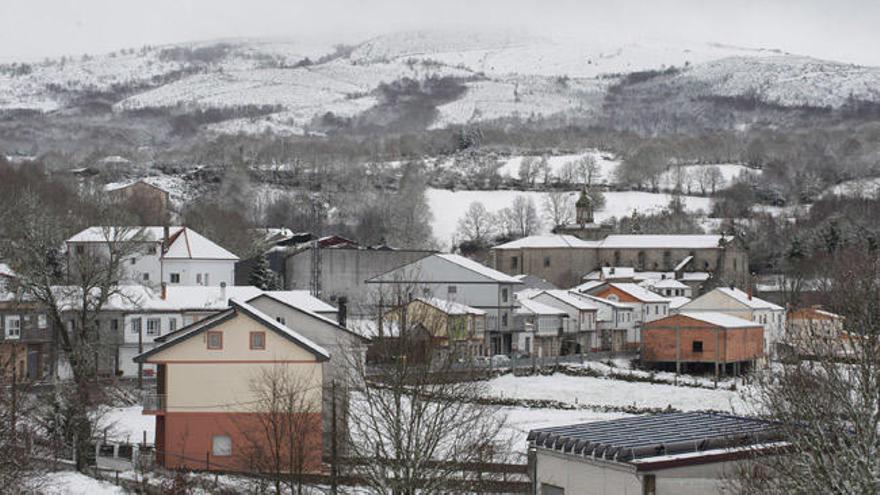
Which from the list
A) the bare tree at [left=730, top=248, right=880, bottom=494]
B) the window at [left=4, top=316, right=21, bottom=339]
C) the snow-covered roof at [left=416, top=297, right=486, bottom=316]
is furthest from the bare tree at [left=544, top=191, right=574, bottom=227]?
the bare tree at [left=730, top=248, right=880, bottom=494]

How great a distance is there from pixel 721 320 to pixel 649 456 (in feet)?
165

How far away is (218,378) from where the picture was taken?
35.7 meters

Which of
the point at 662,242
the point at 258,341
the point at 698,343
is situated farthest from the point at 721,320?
the point at 662,242

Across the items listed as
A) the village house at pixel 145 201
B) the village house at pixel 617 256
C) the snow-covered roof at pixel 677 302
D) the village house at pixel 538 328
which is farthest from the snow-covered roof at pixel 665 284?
the village house at pixel 145 201

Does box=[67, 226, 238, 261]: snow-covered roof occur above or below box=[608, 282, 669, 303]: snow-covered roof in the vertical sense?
above

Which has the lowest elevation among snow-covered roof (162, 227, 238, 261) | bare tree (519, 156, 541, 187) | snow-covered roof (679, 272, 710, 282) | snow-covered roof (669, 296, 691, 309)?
snow-covered roof (669, 296, 691, 309)

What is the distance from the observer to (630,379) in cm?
6053

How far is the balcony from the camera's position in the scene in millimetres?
35375

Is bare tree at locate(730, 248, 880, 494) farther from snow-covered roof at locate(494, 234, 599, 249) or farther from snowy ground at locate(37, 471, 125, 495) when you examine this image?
snow-covered roof at locate(494, 234, 599, 249)

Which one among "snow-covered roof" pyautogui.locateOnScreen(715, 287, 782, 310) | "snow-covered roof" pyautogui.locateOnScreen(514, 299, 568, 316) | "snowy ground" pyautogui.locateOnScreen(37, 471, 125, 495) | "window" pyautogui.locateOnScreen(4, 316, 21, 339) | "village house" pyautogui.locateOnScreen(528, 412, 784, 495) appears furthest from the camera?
"snow-covered roof" pyautogui.locateOnScreen(715, 287, 782, 310)

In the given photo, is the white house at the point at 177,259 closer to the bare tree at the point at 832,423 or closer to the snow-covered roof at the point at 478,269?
the snow-covered roof at the point at 478,269

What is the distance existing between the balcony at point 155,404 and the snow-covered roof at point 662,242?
3278 inches

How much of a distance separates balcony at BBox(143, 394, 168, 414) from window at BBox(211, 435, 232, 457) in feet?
→ 5.27

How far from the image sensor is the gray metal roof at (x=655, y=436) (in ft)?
69.5
